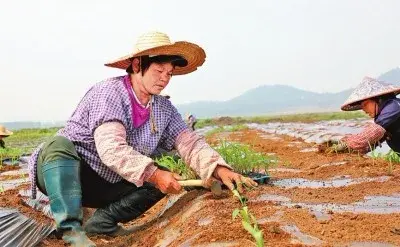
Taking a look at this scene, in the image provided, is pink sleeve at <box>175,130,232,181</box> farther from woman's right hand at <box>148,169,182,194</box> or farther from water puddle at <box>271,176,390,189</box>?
water puddle at <box>271,176,390,189</box>

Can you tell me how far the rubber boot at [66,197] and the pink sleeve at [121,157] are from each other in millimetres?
216

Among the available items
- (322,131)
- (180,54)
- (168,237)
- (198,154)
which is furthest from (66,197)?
(322,131)

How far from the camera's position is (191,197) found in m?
3.37

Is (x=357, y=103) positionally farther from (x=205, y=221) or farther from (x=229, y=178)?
(x=205, y=221)

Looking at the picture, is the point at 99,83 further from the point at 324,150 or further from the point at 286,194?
the point at 324,150

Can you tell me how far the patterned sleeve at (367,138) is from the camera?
4684 mm

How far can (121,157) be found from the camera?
115 inches

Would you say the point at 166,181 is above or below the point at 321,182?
above

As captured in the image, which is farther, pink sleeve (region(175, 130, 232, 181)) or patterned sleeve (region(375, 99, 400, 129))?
patterned sleeve (region(375, 99, 400, 129))

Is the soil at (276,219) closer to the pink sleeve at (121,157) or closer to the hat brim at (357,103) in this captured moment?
the pink sleeve at (121,157)

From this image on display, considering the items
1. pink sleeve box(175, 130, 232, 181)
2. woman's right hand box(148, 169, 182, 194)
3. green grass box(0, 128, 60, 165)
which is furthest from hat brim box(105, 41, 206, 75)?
green grass box(0, 128, 60, 165)

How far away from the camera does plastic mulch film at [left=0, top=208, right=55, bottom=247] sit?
3.12m

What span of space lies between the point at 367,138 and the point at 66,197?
2793mm

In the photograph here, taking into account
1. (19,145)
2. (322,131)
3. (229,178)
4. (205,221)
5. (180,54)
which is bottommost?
(19,145)
